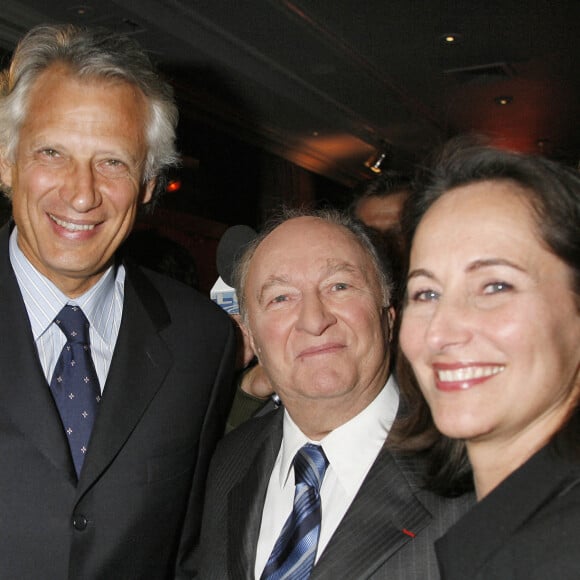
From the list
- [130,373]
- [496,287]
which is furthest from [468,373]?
[130,373]

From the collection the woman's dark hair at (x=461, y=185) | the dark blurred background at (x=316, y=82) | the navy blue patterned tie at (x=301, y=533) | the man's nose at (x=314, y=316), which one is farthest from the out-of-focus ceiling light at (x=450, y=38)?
the navy blue patterned tie at (x=301, y=533)

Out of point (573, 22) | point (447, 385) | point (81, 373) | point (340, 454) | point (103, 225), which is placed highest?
point (573, 22)

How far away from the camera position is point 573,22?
5727 millimetres

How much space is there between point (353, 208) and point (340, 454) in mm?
1916

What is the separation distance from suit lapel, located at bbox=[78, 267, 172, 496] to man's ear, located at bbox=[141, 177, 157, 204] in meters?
0.22

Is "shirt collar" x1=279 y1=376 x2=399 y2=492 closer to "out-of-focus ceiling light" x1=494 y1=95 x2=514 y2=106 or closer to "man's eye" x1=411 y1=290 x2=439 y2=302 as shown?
"man's eye" x1=411 y1=290 x2=439 y2=302

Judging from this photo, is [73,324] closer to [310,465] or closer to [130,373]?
[130,373]

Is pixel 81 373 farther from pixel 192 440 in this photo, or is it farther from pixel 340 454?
pixel 340 454

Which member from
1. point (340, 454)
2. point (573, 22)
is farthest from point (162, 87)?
point (573, 22)

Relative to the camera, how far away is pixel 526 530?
3.28 ft

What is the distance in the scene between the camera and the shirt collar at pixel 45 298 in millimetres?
1867

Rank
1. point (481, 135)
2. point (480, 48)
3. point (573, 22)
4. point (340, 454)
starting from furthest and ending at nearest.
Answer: point (480, 48) < point (573, 22) < point (340, 454) < point (481, 135)

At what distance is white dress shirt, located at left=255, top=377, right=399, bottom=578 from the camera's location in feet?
5.78

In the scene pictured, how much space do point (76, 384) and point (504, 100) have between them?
6843 mm
